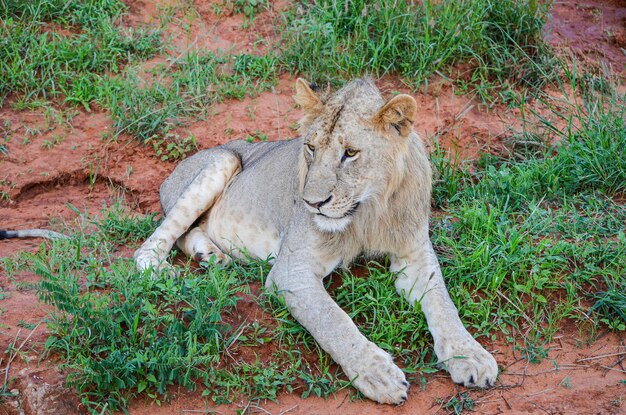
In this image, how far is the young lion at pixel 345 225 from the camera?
13.3 ft

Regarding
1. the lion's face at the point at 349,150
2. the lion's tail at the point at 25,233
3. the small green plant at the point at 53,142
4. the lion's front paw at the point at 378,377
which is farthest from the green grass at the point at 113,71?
the lion's front paw at the point at 378,377

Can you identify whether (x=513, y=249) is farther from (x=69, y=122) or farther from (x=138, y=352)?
(x=69, y=122)

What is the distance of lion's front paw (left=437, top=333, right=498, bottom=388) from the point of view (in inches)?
157

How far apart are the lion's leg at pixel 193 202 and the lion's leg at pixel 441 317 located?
147 cm

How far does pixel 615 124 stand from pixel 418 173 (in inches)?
80.3

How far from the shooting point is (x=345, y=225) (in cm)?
429

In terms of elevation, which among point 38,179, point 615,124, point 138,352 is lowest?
point 38,179

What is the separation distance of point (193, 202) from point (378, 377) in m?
2.11

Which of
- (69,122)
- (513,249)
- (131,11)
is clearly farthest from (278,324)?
(131,11)

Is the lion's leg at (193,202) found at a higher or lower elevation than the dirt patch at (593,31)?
lower

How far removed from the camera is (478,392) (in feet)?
13.1

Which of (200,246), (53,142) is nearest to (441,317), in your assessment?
(200,246)

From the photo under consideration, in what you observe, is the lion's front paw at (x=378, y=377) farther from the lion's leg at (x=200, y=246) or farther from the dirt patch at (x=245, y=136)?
the lion's leg at (x=200, y=246)

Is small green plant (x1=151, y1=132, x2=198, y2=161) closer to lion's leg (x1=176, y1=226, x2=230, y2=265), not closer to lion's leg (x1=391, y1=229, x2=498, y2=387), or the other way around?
lion's leg (x1=176, y1=226, x2=230, y2=265)
